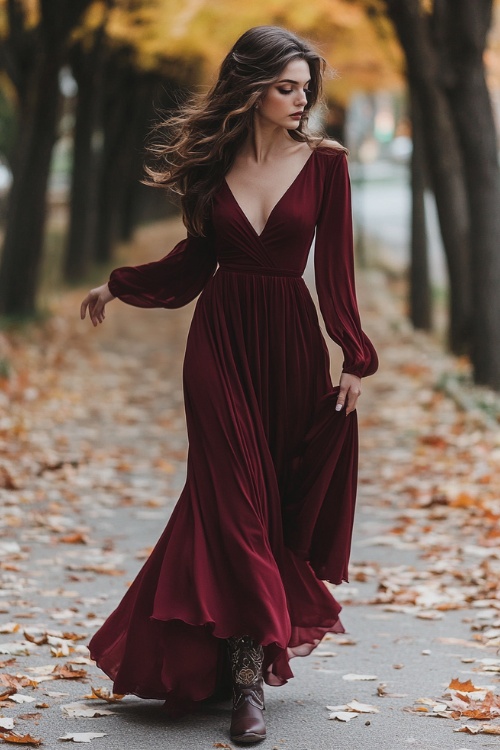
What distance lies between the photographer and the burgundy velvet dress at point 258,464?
4.11 m

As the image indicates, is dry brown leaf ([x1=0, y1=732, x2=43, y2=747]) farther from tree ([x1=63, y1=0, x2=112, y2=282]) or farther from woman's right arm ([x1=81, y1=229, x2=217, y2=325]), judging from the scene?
tree ([x1=63, y1=0, x2=112, y2=282])

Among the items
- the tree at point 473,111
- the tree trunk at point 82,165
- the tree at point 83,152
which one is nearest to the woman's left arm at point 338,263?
the tree at point 473,111

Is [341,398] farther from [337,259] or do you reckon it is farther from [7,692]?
[7,692]

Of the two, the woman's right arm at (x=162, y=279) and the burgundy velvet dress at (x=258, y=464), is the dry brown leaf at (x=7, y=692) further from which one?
the woman's right arm at (x=162, y=279)

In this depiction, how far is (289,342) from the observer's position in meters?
4.35

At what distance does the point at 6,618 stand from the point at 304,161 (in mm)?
2475

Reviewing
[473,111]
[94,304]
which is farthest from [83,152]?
[94,304]

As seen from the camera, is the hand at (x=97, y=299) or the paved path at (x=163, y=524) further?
the hand at (x=97, y=299)

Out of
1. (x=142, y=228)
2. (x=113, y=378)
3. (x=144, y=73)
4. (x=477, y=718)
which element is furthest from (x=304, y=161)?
(x=142, y=228)

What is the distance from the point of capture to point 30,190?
656 inches

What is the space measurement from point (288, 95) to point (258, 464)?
1257 millimetres

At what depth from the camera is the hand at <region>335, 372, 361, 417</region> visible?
424cm

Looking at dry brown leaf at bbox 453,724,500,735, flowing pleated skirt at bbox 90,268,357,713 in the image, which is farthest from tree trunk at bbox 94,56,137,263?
dry brown leaf at bbox 453,724,500,735

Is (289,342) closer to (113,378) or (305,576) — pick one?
(305,576)
